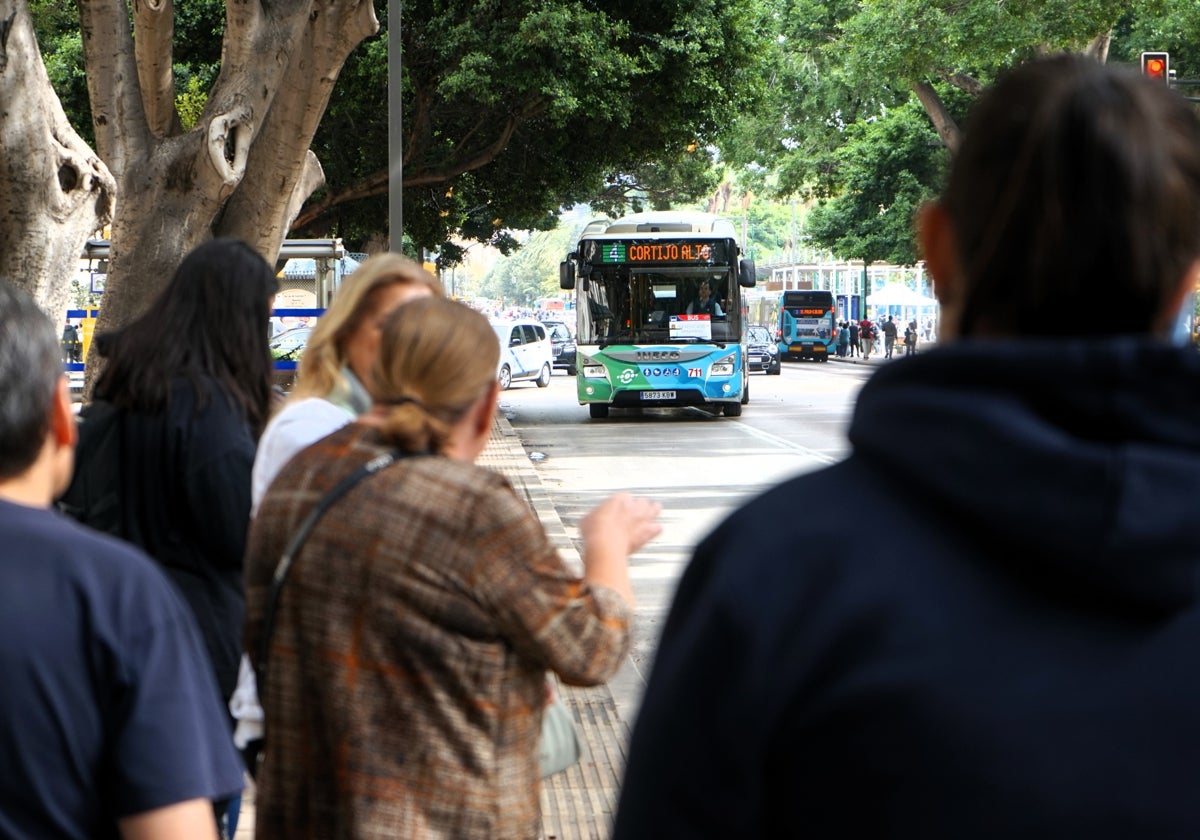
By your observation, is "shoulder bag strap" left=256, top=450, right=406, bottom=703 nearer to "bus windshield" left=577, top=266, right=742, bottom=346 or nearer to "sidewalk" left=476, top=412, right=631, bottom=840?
"sidewalk" left=476, top=412, right=631, bottom=840

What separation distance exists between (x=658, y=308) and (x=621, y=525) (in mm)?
20189

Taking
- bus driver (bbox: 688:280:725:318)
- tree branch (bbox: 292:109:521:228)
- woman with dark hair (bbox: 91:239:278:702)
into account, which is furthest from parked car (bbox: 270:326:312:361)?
woman with dark hair (bbox: 91:239:278:702)

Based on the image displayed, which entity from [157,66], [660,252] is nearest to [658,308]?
[660,252]

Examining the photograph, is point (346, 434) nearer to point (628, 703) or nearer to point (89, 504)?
point (89, 504)

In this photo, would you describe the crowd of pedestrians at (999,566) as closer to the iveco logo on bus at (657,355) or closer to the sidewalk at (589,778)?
the sidewalk at (589,778)

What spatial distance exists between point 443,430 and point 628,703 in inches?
178

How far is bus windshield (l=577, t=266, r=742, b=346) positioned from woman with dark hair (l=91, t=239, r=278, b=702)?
19.2m

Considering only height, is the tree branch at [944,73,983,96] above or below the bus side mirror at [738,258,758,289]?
above

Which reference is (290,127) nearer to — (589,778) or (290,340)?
(589,778)

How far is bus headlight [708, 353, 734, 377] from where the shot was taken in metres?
22.8

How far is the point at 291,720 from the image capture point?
2400mm

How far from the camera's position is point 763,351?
→ 42656 millimetres

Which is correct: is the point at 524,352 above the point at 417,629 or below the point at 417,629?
below

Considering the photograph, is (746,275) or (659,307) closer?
(746,275)
